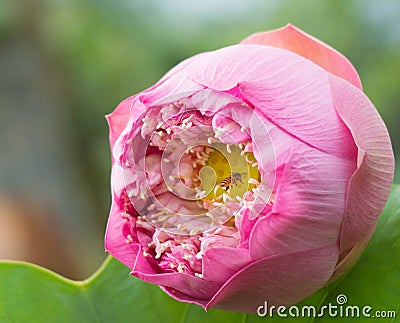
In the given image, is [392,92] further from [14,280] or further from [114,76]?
[14,280]

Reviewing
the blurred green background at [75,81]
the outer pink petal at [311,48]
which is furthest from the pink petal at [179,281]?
the blurred green background at [75,81]

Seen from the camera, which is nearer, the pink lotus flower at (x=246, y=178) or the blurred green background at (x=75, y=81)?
the pink lotus flower at (x=246, y=178)

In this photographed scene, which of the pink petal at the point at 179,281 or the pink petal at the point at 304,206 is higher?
A: the pink petal at the point at 304,206

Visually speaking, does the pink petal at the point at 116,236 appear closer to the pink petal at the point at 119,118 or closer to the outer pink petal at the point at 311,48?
the pink petal at the point at 119,118

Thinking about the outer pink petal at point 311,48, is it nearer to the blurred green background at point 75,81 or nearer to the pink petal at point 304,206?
the pink petal at point 304,206

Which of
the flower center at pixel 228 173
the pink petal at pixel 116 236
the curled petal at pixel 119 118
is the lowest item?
the pink petal at pixel 116 236

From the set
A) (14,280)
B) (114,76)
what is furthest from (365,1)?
(14,280)
